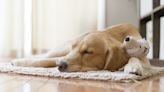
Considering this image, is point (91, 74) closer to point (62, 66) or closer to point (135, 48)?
point (62, 66)

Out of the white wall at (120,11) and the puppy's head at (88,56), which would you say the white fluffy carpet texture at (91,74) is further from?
the white wall at (120,11)

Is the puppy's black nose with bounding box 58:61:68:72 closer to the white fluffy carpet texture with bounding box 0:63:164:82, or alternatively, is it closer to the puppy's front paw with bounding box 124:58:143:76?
the white fluffy carpet texture with bounding box 0:63:164:82

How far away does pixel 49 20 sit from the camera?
3695 millimetres

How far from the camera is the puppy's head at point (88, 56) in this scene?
1.63 m

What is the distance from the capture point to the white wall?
368 centimetres

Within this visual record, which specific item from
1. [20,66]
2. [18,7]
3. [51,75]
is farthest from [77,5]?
[51,75]

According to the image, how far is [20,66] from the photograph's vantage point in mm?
1893

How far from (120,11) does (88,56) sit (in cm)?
214

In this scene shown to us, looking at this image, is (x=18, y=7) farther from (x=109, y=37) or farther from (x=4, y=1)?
(x=109, y=37)

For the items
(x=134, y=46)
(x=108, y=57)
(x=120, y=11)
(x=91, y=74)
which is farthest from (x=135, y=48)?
(x=120, y=11)

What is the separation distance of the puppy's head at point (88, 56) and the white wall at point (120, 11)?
6.63 feet

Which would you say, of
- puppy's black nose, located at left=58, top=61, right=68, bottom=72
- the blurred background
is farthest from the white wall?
puppy's black nose, located at left=58, top=61, right=68, bottom=72

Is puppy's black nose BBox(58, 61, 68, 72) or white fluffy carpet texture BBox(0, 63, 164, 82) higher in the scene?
puppy's black nose BBox(58, 61, 68, 72)

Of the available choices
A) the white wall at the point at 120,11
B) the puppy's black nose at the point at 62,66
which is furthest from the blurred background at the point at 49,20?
the puppy's black nose at the point at 62,66
